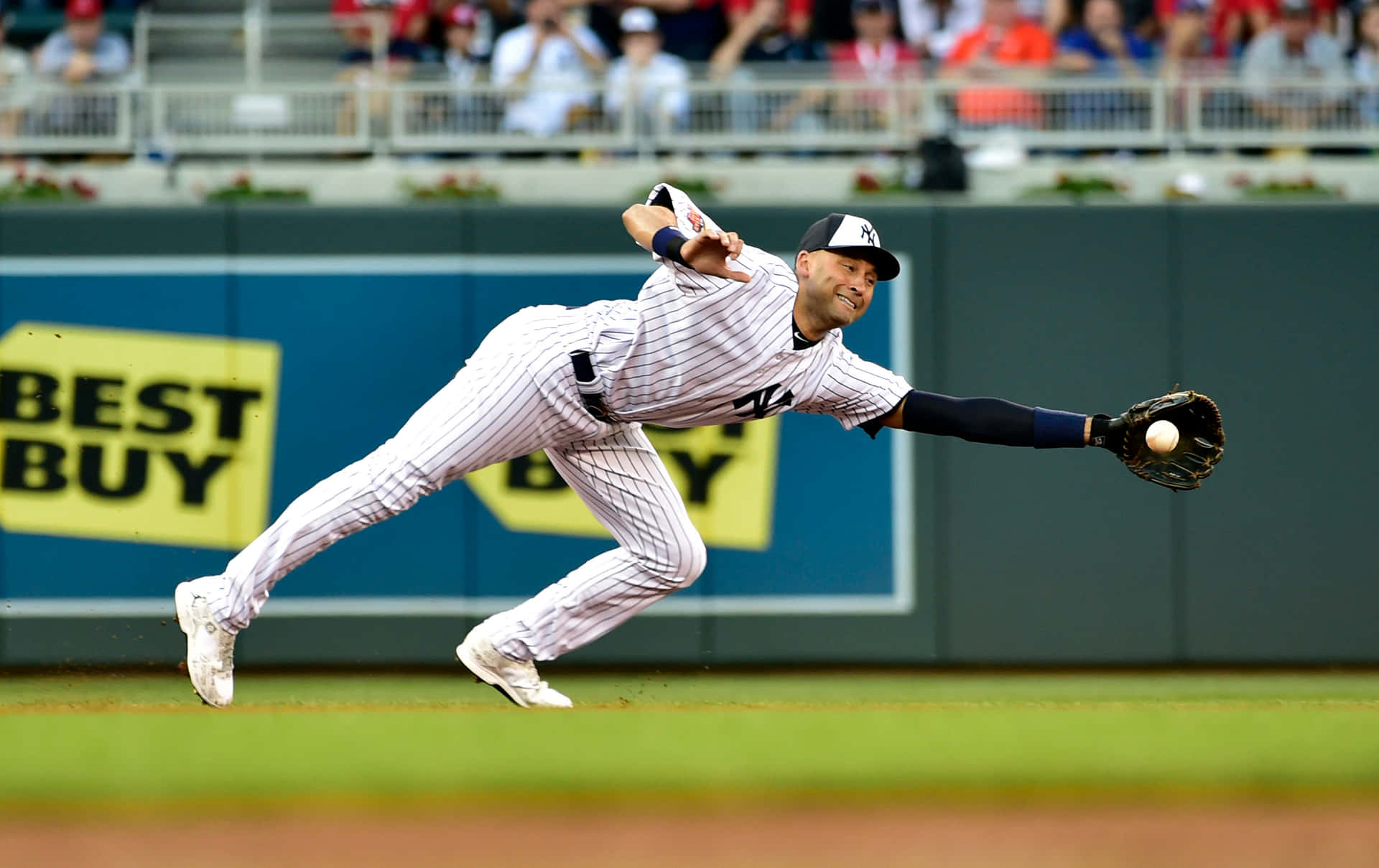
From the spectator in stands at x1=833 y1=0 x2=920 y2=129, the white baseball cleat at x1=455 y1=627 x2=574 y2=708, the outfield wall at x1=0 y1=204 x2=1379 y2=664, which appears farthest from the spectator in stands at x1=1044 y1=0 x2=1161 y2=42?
the white baseball cleat at x1=455 y1=627 x2=574 y2=708

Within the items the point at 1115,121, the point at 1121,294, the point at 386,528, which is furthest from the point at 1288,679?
the point at 386,528

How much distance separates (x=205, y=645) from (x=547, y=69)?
4.48 metres

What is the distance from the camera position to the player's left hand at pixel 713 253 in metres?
4.34

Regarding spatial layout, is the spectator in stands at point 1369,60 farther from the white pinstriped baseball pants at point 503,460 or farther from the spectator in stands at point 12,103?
the spectator in stands at point 12,103

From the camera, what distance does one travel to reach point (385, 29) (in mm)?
8609

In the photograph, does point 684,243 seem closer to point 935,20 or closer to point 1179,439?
point 1179,439

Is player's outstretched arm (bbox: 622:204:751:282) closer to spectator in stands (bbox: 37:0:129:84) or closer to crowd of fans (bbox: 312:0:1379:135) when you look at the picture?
crowd of fans (bbox: 312:0:1379:135)

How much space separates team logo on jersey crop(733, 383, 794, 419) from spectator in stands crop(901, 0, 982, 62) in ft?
16.3

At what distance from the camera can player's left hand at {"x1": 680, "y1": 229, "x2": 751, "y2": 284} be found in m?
4.34

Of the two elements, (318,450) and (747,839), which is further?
(318,450)

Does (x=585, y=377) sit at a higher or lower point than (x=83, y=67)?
lower

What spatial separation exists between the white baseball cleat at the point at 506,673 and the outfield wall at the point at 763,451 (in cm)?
217

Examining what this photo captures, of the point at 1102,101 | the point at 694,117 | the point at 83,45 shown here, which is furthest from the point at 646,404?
the point at 83,45

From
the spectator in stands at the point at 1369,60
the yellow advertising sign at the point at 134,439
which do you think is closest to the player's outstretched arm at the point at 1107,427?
the yellow advertising sign at the point at 134,439
